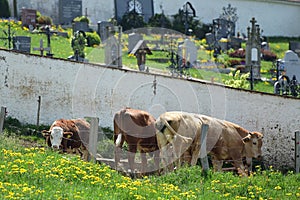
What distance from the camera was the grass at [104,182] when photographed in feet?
32.9

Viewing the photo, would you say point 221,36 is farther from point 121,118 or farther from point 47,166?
point 47,166

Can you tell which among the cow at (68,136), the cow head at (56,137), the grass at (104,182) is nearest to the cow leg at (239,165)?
the grass at (104,182)

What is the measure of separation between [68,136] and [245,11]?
33125mm

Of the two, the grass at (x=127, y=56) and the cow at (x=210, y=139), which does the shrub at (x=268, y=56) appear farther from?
the cow at (x=210, y=139)

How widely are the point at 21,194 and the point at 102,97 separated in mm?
8644

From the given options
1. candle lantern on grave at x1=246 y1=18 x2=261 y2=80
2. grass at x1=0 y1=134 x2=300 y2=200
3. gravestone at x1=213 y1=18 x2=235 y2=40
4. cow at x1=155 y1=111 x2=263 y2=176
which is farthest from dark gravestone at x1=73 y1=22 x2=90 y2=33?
grass at x1=0 y1=134 x2=300 y2=200

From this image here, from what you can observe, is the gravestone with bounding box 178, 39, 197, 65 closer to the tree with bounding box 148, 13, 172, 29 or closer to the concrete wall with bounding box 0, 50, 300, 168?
the concrete wall with bounding box 0, 50, 300, 168

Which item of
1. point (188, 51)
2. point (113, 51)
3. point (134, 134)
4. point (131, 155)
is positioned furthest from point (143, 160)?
point (188, 51)

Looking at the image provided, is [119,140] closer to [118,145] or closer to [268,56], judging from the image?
[118,145]

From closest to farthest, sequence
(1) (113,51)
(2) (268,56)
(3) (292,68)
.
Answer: (1) (113,51)
(3) (292,68)
(2) (268,56)

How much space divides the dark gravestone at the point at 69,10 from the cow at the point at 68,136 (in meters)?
21.0

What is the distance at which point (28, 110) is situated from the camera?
1803 cm

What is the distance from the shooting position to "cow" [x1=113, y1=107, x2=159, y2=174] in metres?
14.6

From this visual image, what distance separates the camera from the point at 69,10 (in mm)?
36688
